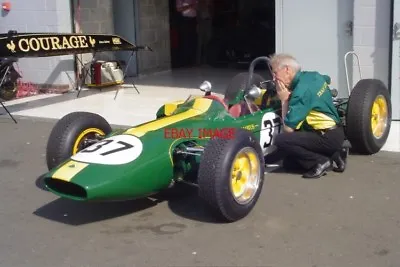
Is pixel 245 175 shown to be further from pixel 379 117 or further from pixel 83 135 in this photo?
pixel 379 117

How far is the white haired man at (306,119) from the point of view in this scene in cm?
595

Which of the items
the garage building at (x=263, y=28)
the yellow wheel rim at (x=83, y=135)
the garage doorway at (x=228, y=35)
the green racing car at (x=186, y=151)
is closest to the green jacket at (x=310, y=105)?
the green racing car at (x=186, y=151)

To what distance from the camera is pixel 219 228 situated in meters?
4.96

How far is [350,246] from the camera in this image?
4.55 metres

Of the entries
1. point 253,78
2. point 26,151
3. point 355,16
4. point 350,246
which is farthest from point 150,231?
point 355,16

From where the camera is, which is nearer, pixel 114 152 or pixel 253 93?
pixel 114 152

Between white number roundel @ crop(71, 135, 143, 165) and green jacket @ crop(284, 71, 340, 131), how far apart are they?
5.13 ft

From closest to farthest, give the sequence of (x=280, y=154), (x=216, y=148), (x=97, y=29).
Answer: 1. (x=216, y=148)
2. (x=280, y=154)
3. (x=97, y=29)

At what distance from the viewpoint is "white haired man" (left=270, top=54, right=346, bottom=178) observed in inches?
234

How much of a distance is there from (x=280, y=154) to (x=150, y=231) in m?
2.29

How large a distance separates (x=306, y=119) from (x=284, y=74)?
1.53ft

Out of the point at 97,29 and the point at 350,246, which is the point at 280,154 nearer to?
the point at 350,246

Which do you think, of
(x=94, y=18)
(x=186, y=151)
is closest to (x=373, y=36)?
(x=186, y=151)

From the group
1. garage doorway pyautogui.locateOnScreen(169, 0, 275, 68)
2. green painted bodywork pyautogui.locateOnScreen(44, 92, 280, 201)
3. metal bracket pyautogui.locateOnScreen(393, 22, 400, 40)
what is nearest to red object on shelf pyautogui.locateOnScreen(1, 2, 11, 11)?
garage doorway pyautogui.locateOnScreen(169, 0, 275, 68)
